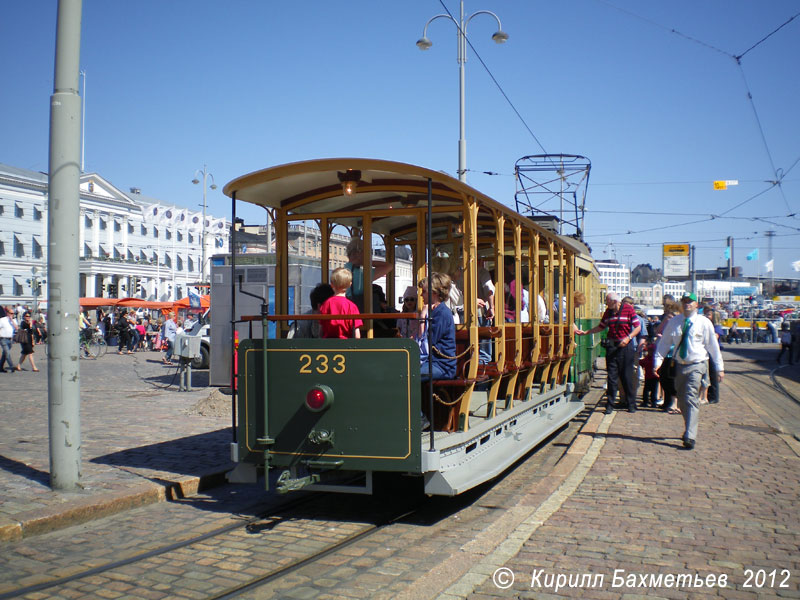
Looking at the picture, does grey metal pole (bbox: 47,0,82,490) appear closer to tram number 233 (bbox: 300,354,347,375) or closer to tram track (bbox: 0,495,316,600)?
tram track (bbox: 0,495,316,600)

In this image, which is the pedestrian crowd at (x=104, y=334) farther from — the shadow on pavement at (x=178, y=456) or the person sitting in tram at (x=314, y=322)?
the person sitting in tram at (x=314, y=322)

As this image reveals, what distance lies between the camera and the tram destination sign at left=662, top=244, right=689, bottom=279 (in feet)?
145

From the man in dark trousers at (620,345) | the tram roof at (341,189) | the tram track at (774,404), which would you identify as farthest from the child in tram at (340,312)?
the man in dark trousers at (620,345)

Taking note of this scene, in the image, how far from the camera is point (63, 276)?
6.48m

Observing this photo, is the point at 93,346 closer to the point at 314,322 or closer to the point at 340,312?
the point at 314,322

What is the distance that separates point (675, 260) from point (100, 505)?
4290 cm

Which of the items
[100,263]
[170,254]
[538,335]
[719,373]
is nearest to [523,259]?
[538,335]

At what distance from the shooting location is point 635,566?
4.63 meters

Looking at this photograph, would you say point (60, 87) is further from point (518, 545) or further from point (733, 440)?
point (733, 440)

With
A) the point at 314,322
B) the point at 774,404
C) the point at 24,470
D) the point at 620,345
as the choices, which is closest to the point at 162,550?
the point at 314,322

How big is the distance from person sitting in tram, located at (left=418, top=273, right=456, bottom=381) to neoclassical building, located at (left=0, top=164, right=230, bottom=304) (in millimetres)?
42794

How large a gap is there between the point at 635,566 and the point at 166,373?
58.6 feet

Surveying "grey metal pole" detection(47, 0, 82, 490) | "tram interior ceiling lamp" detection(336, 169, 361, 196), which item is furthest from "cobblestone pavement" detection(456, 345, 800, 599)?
"grey metal pole" detection(47, 0, 82, 490)

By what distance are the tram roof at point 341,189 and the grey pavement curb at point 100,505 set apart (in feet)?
8.78
